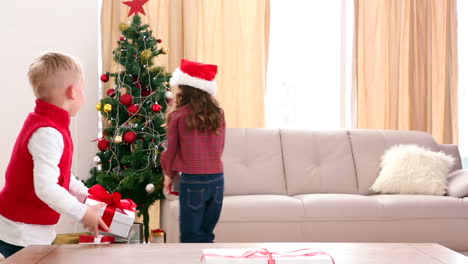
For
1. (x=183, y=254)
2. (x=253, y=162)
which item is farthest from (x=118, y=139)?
(x=183, y=254)

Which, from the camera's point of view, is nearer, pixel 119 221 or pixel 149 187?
pixel 119 221

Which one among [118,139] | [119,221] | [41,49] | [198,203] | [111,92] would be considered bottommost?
[198,203]

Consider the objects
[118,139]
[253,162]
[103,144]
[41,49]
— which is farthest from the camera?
[41,49]

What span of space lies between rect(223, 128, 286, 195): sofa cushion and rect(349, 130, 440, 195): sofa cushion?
0.63m

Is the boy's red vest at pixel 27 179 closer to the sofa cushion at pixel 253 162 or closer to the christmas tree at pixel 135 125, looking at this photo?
the christmas tree at pixel 135 125

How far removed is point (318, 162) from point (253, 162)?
0.53m

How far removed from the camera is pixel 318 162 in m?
4.50

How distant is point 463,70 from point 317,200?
9.20ft

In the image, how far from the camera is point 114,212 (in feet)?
5.72

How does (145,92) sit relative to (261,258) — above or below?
above

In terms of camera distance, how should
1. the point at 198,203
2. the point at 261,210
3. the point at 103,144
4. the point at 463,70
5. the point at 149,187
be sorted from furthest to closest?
the point at 463,70 → the point at 103,144 → the point at 149,187 → the point at 261,210 → the point at 198,203

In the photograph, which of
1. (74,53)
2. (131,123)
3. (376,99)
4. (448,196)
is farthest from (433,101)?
(74,53)

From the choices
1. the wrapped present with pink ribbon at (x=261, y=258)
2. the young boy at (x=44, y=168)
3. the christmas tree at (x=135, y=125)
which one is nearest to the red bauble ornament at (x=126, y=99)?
the christmas tree at (x=135, y=125)

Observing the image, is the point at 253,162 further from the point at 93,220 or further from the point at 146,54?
the point at 93,220
